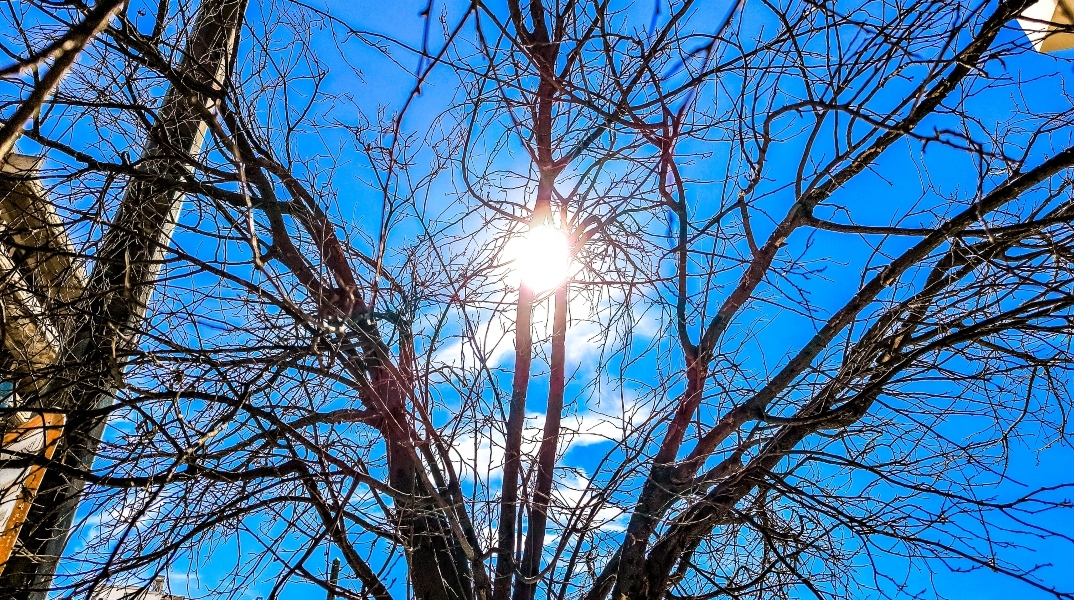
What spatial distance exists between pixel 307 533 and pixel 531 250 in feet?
5.17

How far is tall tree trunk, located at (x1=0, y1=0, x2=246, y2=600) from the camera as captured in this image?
9.06ft

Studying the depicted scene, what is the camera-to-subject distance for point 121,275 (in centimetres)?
273

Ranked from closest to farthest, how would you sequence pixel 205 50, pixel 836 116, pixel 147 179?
pixel 147 179 < pixel 836 116 < pixel 205 50

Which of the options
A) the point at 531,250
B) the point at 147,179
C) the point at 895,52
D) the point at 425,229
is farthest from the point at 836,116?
the point at 147,179

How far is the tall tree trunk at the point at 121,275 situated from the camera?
2762 mm

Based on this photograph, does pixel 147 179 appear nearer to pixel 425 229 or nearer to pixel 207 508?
pixel 425 229

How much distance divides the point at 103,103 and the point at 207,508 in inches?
69.4

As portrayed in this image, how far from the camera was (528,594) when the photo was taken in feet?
9.36

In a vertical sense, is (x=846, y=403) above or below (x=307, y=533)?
above

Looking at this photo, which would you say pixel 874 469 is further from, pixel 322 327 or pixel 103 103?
pixel 103 103

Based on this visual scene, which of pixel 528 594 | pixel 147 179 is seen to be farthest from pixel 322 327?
pixel 528 594

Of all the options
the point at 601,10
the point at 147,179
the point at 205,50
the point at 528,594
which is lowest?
the point at 528,594

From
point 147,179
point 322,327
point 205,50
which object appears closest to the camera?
point 322,327

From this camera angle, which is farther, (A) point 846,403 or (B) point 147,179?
(A) point 846,403
